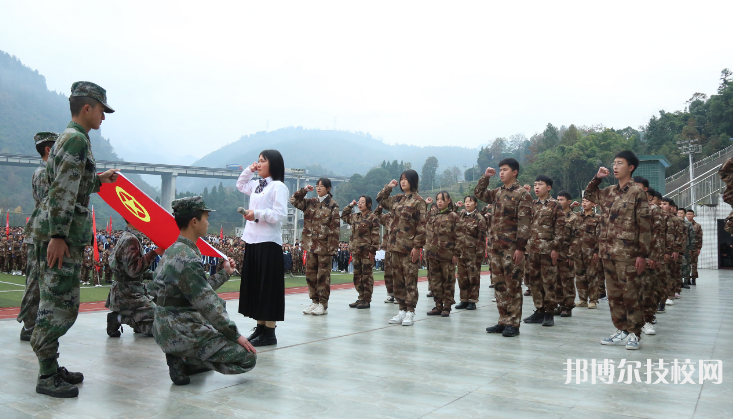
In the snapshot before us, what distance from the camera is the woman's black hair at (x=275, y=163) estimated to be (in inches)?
197

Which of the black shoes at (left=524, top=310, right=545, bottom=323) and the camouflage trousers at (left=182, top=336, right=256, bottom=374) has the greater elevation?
the camouflage trousers at (left=182, top=336, right=256, bottom=374)

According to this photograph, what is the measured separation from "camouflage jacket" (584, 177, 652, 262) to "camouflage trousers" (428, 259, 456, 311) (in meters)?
2.57

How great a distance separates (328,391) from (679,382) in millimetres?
2404

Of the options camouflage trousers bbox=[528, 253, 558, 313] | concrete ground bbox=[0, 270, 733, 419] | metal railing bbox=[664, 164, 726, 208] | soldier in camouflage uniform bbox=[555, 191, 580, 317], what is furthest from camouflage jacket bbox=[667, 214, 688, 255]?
metal railing bbox=[664, 164, 726, 208]

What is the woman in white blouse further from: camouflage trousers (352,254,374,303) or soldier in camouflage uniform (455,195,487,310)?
soldier in camouflage uniform (455,195,487,310)

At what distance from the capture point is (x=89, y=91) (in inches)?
136

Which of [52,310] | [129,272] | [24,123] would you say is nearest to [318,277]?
[129,272]

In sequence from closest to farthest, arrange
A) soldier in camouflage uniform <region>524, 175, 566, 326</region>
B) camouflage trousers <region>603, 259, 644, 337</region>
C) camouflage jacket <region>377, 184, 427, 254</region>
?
camouflage trousers <region>603, 259, 644, 337</region> → camouflage jacket <region>377, 184, 427, 254</region> → soldier in camouflage uniform <region>524, 175, 566, 326</region>

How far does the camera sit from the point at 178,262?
3416mm

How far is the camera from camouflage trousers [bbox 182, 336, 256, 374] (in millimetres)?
3463

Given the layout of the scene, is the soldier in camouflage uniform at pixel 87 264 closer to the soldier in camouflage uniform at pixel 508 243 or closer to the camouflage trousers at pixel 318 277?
the camouflage trousers at pixel 318 277

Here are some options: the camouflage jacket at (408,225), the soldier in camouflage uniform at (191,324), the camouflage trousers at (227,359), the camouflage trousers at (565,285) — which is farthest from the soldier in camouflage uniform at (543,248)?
the soldier in camouflage uniform at (191,324)

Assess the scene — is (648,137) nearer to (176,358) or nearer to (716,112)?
(716,112)

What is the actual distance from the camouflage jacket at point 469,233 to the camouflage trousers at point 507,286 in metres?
2.78
